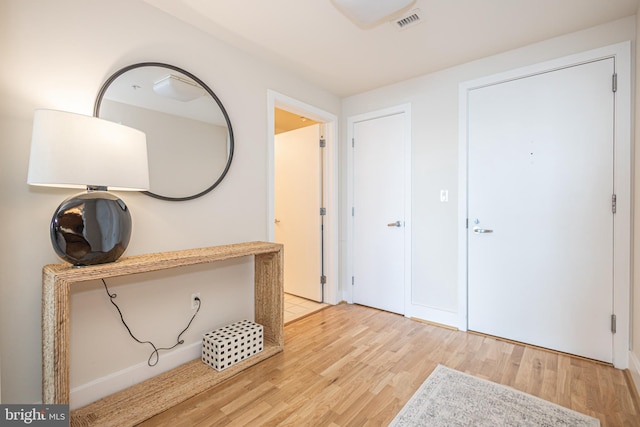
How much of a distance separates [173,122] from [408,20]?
1.75 m

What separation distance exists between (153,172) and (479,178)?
8.50 feet

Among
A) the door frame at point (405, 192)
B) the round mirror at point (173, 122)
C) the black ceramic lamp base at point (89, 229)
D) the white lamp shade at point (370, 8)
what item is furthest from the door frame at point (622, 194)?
the black ceramic lamp base at point (89, 229)

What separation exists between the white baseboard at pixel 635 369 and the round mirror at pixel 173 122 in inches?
120

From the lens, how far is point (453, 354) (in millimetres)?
2291

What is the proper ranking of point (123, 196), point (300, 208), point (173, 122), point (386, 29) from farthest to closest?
point (300, 208) < point (386, 29) < point (173, 122) < point (123, 196)

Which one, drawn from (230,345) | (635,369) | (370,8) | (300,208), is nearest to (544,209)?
(635,369)

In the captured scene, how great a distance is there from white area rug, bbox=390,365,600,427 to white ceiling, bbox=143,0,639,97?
242cm

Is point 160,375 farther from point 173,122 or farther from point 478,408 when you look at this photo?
point 478,408

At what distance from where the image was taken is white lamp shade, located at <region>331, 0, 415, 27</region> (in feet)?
5.53

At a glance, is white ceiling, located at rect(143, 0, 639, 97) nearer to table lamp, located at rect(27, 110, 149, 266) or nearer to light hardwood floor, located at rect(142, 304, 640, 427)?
table lamp, located at rect(27, 110, 149, 266)

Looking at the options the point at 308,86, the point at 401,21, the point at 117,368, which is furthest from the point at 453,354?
the point at 308,86

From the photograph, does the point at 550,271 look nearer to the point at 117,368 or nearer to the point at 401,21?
the point at 401,21

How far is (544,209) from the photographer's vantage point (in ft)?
7.66

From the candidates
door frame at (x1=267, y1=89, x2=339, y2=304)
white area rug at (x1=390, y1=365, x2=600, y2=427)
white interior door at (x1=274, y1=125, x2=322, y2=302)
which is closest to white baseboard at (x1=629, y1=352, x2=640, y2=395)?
white area rug at (x1=390, y1=365, x2=600, y2=427)
